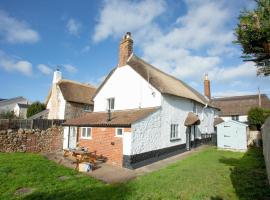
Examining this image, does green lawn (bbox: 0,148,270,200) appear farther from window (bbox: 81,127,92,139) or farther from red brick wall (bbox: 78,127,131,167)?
window (bbox: 81,127,92,139)

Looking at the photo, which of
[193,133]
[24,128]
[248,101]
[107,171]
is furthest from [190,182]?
[248,101]

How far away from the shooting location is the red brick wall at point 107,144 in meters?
14.3

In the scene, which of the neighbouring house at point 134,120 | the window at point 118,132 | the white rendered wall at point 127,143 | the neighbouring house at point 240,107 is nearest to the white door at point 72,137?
the neighbouring house at point 134,120

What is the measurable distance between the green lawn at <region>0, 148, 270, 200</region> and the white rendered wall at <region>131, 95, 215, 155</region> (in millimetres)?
3536

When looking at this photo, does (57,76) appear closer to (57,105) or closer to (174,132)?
(57,105)

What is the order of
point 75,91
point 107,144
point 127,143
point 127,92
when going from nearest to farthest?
point 127,143
point 107,144
point 127,92
point 75,91

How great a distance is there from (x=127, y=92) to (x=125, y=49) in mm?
4612

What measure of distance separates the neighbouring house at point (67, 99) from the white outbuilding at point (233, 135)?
18.2 metres

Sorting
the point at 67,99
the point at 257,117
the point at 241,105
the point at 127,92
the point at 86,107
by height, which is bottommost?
the point at 257,117

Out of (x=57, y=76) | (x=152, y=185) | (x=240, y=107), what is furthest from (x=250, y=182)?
(x=240, y=107)

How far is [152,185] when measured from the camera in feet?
29.7

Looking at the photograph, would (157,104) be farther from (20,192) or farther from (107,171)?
(20,192)

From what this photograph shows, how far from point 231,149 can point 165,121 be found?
8171 mm

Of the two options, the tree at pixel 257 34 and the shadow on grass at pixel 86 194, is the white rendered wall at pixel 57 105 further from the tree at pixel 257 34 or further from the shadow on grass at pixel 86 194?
the tree at pixel 257 34
